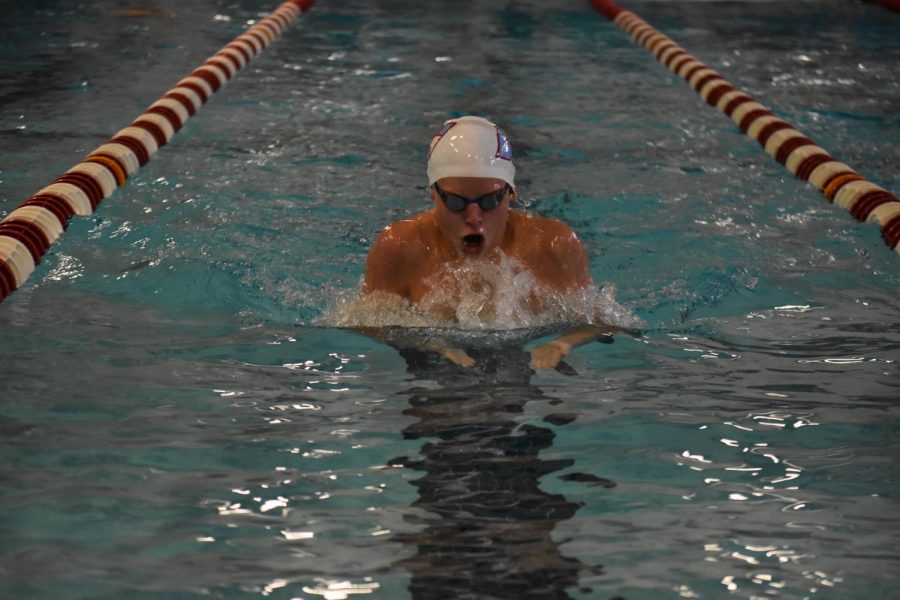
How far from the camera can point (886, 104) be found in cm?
820

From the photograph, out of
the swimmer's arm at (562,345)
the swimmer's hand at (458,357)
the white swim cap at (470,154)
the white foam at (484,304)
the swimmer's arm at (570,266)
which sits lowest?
the swimmer's hand at (458,357)

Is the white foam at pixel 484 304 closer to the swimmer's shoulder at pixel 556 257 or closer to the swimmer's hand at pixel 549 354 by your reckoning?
the swimmer's shoulder at pixel 556 257

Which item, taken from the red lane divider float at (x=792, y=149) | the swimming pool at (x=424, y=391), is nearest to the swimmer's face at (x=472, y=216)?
the swimming pool at (x=424, y=391)

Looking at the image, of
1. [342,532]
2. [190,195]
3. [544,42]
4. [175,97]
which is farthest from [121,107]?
[342,532]

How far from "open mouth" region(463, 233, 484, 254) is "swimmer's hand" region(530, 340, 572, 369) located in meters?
0.41

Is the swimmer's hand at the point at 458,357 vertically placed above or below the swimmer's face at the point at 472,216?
below

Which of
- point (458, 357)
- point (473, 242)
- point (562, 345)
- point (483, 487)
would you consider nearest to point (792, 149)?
point (473, 242)

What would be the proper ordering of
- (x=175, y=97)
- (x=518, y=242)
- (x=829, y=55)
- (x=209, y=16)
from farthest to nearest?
(x=209, y=16), (x=829, y=55), (x=175, y=97), (x=518, y=242)

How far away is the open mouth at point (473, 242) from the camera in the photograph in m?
3.66

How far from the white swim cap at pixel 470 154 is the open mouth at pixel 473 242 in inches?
7.4

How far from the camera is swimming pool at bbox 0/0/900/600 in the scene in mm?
2475

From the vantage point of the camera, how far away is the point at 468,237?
3.67 metres

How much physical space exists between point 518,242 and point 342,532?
4.97 feet

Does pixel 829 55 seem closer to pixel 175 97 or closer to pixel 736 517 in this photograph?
pixel 175 97
